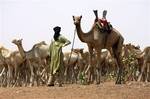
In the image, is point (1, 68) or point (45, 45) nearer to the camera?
point (45, 45)

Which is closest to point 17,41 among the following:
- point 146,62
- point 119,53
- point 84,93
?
point 146,62

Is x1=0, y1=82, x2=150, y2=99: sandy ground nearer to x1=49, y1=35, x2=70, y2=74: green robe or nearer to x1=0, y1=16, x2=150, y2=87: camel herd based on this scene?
x1=49, y1=35, x2=70, y2=74: green robe

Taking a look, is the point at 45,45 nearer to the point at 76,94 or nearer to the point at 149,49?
the point at 149,49

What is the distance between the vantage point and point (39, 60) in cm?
2408

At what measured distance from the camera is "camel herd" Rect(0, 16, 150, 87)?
17641 millimetres

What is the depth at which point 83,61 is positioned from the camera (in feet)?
101

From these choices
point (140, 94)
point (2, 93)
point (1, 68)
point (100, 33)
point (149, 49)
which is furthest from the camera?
point (1, 68)

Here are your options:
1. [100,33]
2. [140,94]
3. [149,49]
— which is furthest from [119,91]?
[149,49]

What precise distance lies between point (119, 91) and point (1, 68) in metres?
14.9

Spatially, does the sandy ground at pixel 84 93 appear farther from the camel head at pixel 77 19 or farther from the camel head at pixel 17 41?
the camel head at pixel 17 41

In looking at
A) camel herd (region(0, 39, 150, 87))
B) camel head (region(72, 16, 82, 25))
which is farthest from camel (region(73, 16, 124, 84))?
camel herd (region(0, 39, 150, 87))

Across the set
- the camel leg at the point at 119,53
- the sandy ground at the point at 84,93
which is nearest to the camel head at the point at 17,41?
the camel leg at the point at 119,53

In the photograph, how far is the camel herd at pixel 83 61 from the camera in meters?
17.6

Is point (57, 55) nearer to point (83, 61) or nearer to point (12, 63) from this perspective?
point (12, 63)
